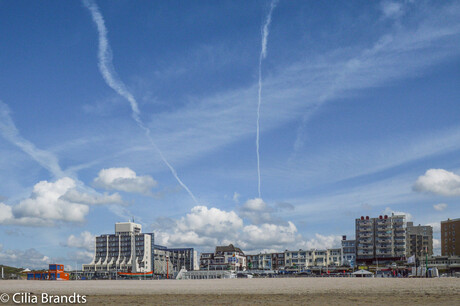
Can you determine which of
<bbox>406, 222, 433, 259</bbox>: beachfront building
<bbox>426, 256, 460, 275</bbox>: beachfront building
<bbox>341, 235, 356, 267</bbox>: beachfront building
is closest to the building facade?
<bbox>426, 256, 460, 275</bbox>: beachfront building

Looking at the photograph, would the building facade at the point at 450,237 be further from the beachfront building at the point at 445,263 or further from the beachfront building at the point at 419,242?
the beachfront building at the point at 419,242

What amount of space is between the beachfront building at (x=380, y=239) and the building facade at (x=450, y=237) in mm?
12876

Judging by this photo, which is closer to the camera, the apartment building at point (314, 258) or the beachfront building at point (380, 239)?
the beachfront building at point (380, 239)

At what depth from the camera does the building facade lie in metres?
154

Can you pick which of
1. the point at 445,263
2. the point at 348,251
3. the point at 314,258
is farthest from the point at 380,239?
the point at 445,263

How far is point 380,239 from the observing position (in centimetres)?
17288

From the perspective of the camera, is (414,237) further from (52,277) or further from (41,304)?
(41,304)

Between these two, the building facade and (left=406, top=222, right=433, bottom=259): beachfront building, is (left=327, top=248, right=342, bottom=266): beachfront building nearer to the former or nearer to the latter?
(left=406, top=222, right=433, bottom=259): beachfront building

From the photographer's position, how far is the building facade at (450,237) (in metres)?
154

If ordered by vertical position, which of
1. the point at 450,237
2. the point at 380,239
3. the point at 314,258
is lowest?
the point at 314,258

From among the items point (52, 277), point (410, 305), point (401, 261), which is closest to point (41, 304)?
point (410, 305)

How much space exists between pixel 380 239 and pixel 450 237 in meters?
23.8

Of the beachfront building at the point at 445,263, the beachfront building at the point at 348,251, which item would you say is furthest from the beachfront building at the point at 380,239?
the beachfront building at the point at 445,263

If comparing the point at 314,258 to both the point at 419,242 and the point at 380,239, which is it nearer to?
the point at 380,239
